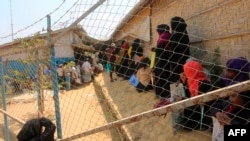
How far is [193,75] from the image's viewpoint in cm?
412

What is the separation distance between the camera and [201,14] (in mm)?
5547

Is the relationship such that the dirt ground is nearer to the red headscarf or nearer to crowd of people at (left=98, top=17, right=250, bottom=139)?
crowd of people at (left=98, top=17, right=250, bottom=139)

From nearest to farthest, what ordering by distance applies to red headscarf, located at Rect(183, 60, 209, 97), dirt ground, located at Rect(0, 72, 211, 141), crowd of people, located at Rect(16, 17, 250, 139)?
1. crowd of people, located at Rect(16, 17, 250, 139)
2. red headscarf, located at Rect(183, 60, 209, 97)
3. dirt ground, located at Rect(0, 72, 211, 141)

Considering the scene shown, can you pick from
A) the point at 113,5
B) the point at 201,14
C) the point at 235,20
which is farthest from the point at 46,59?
the point at 201,14

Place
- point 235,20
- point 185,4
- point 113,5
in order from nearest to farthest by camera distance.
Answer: point 113,5
point 235,20
point 185,4

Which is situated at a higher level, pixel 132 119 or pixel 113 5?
pixel 113 5

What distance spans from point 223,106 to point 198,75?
0.92m

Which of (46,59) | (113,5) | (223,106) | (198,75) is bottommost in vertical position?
(223,106)

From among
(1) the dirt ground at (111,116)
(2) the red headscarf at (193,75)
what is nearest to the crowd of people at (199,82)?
(2) the red headscarf at (193,75)

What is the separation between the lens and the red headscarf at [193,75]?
157 inches

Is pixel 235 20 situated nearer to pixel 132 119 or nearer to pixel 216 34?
pixel 216 34

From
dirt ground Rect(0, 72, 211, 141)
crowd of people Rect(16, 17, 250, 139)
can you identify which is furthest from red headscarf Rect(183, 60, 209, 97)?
dirt ground Rect(0, 72, 211, 141)

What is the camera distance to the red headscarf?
3.99 meters

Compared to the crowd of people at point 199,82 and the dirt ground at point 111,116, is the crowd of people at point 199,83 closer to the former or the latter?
the crowd of people at point 199,82
